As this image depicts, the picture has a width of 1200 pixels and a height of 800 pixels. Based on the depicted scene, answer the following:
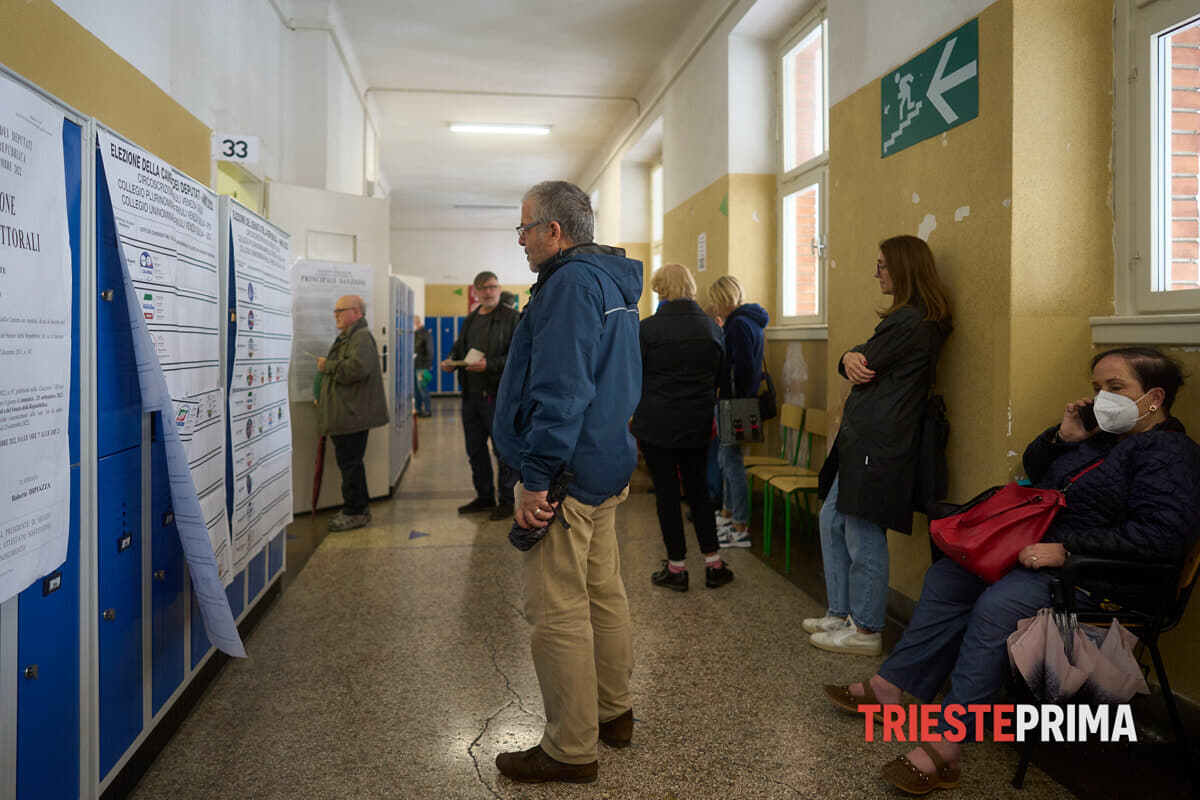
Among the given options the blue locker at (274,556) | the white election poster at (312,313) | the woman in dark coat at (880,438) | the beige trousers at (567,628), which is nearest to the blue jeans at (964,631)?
the woman in dark coat at (880,438)

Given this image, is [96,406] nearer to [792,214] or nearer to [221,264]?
[221,264]

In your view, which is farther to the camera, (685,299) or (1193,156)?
(685,299)

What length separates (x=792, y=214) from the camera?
541 cm

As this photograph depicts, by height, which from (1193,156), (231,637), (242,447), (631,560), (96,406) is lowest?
(631,560)

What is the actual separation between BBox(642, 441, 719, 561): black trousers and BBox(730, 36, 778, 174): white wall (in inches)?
113

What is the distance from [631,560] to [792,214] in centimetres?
283

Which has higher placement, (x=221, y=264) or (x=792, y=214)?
(x=792, y=214)

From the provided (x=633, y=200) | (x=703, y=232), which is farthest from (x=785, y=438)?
(x=633, y=200)

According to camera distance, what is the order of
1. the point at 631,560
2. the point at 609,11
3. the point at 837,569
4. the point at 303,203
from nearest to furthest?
the point at 837,569 → the point at 631,560 → the point at 303,203 → the point at 609,11

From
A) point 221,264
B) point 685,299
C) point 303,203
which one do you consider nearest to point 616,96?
point 303,203

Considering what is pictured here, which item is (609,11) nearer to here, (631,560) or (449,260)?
(631,560)

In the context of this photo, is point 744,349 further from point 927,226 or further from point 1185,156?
point 1185,156

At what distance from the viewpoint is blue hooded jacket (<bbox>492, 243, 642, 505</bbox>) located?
1.84 metres

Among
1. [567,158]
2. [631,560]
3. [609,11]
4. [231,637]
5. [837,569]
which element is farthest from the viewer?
[567,158]
